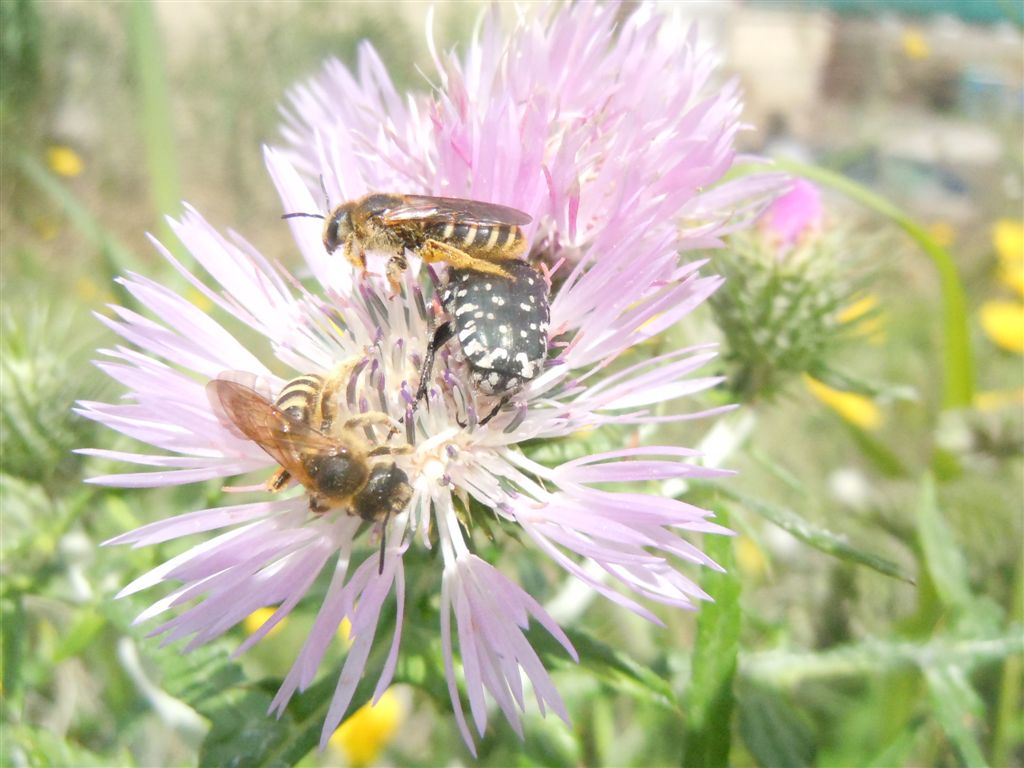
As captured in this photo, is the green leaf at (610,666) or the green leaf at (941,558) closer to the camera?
the green leaf at (610,666)

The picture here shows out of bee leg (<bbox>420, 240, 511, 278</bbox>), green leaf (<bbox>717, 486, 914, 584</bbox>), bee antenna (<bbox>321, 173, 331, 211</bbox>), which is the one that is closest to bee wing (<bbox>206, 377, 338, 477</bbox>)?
bee leg (<bbox>420, 240, 511, 278</bbox>)

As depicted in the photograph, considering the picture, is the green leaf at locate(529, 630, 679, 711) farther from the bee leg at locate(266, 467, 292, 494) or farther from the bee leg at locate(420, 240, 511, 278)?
the bee leg at locate(420, 240, 511, 278)

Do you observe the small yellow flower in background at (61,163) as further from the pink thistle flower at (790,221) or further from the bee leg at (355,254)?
the pink thistle flower at (790,221)

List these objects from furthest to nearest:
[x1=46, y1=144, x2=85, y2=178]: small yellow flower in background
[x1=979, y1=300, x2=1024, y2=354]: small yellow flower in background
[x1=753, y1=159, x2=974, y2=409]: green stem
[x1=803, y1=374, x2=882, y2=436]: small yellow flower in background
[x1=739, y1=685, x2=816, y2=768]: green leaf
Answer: [x1=46, y1=144, x2=85, y2=178]: small yellow flower in background < [x1=979, y1=300, x2=1024, y2=354]: small yellow flower in background < [x1=803, y1=374, x2=882, y2=436]: small yellow flower in background < [x1=753, y1=159, x2=974, y2=409]: green stem < [x1=739, y1=685, x2=816, y2=768]: green leaf

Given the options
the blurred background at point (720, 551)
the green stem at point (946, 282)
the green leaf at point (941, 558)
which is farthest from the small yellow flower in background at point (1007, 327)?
the green leaf at point (941, 558)

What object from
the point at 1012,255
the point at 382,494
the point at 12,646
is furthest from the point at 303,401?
the point at 1012,255

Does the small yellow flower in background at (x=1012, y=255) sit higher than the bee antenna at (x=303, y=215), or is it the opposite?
the bee antenna at (x=303, y=215)
